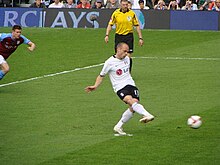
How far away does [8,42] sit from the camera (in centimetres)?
2122

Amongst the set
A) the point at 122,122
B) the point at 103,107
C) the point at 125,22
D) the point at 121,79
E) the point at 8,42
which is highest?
the point at 121,79

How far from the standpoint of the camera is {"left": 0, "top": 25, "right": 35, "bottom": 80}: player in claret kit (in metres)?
20.8

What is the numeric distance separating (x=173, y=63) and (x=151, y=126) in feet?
37.0

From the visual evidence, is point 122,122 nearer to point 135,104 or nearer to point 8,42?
point 135,104

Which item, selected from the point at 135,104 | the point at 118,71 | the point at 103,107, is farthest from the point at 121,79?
the point at 103,107

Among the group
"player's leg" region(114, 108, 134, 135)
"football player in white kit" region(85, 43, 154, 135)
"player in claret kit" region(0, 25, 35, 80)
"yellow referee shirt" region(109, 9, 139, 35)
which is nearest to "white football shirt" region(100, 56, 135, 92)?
"football player in white kit" region(85, 43, 154, 135)

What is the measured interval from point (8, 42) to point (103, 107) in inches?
158

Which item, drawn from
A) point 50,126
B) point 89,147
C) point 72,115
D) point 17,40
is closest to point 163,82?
point 17,40

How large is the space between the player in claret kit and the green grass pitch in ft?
2.08

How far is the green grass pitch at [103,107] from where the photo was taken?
44.2ft

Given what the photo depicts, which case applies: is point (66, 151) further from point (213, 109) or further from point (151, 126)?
point (213, 109)

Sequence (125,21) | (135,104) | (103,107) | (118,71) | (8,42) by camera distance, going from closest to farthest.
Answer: (135,104) < (118,71) < (103,107) < (8,42) < (125,21)

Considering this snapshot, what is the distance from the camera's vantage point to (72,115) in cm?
1728

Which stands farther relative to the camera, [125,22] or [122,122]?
[125,22]
